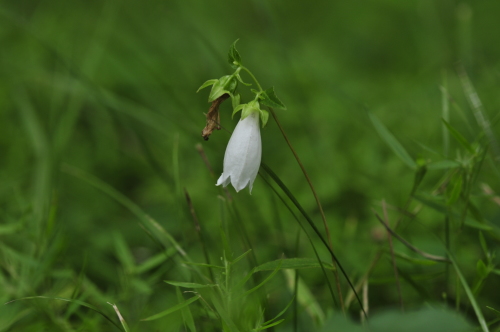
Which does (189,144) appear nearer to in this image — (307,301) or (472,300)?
(307,301)

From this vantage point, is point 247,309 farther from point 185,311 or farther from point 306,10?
point 306,10

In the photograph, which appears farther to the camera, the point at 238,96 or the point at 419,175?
the point at 419,175

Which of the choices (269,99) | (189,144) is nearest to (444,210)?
(269,99)

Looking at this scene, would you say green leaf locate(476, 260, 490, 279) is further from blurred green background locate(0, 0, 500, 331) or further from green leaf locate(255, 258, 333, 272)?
green leaf locate(255, 258, 333, 272)

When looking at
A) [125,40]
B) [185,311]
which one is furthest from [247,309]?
[125,40]

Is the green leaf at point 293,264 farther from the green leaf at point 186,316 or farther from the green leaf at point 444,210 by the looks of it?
the green leaf at point 444,210

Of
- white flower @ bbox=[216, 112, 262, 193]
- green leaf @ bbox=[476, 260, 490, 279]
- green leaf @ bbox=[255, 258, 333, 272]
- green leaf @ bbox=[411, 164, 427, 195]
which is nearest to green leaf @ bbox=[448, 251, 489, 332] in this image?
green leaf @ bbox=[476, 260, 490, 279]
